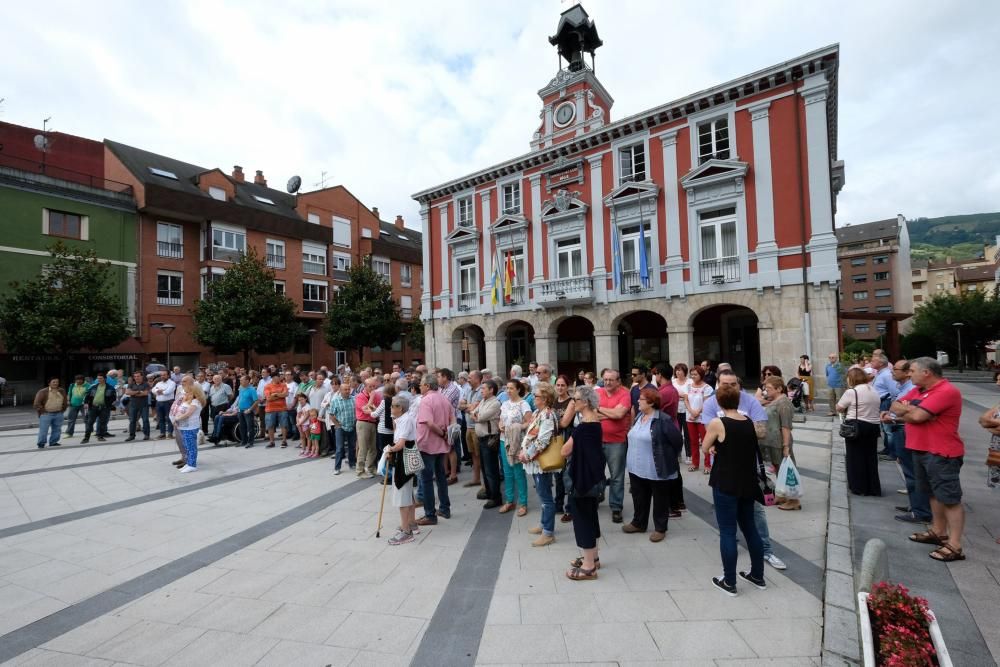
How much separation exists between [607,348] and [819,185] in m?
9.70

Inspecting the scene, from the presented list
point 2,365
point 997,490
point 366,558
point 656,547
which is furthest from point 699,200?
point 2,365

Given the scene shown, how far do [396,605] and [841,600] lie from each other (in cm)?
368

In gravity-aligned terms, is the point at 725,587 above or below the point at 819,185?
below

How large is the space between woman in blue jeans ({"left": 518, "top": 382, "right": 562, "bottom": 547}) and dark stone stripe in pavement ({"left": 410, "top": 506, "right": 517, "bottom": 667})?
545mm

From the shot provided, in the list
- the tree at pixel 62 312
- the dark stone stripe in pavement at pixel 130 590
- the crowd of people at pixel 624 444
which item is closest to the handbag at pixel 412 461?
the crowd of people at pixel 624 444

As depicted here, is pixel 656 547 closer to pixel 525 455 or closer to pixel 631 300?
pixel 525 455

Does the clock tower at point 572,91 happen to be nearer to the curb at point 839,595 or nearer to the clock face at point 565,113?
the clock face at point 565,113

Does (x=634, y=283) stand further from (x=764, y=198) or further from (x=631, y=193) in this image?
(x=764, y=198)

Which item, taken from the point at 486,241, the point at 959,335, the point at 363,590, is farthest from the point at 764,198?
the point at 959,335

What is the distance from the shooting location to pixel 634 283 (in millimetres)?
18984

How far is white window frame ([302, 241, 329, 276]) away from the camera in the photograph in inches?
1308

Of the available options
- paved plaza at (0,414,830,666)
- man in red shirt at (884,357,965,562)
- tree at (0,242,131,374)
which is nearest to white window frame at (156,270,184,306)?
tree at (0,242,131,374)

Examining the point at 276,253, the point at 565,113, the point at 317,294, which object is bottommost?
the point at 317,294

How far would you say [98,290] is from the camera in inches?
816
